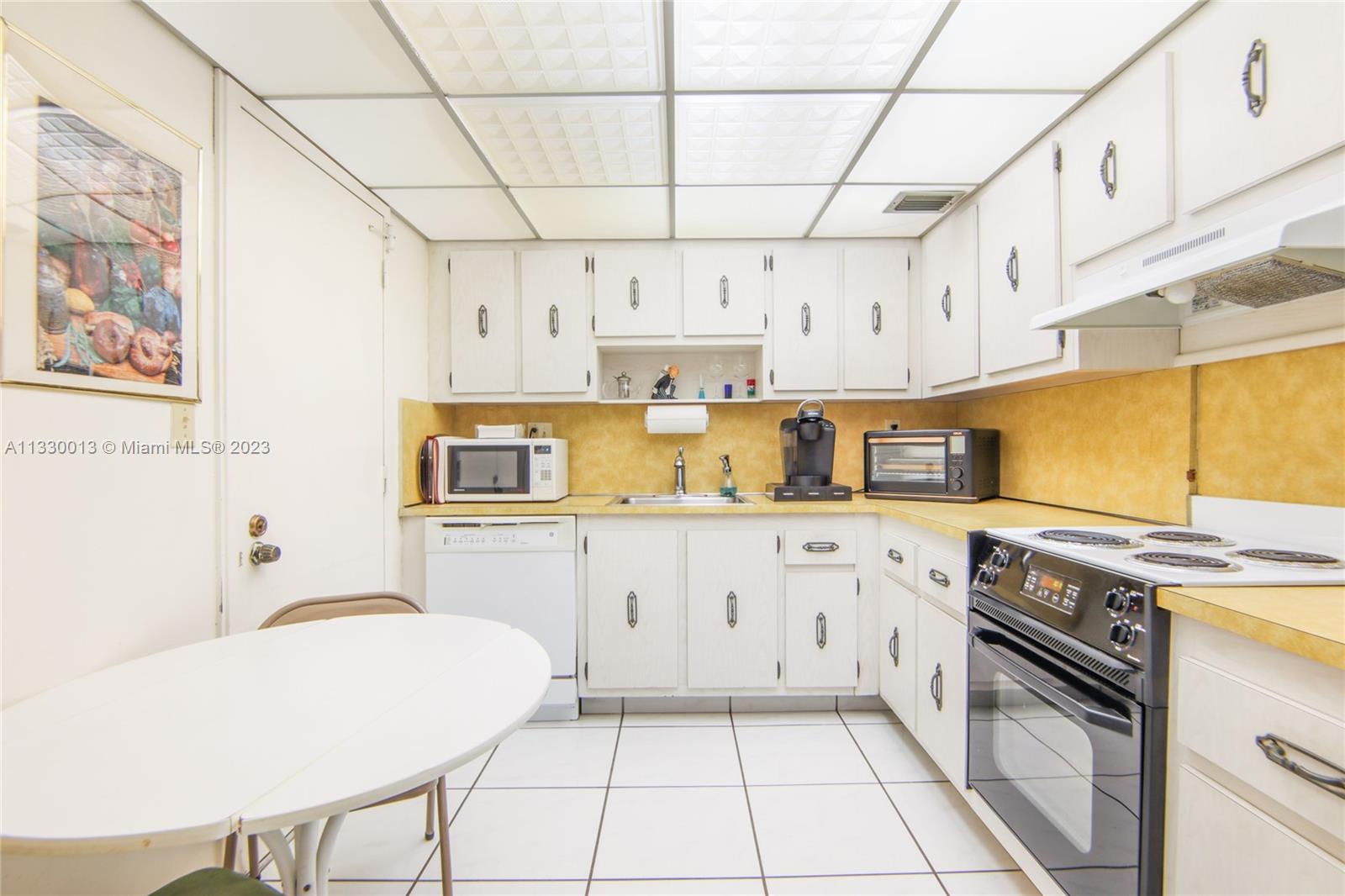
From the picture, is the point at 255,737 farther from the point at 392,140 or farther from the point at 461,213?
the point at 461,213

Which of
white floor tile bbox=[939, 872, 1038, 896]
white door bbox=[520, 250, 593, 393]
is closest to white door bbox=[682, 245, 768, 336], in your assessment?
white door bbox=[520, 250, 593, 393]

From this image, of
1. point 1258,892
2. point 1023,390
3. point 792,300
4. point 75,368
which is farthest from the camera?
point 792,300

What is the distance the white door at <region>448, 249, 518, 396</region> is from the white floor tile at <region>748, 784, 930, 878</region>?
7.27 feet

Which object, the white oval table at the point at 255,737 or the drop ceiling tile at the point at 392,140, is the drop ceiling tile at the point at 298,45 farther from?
the white oval table at the point at 255,737

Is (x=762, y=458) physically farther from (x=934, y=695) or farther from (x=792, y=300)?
(x=934, y=695)

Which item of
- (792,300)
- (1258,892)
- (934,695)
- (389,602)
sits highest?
(792,300)

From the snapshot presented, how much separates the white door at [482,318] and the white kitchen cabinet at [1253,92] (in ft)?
8.64

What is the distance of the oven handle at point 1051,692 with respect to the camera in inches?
43.4

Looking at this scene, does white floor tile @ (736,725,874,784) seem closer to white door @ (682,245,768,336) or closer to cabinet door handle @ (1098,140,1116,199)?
white door @ (682,245,768,336)

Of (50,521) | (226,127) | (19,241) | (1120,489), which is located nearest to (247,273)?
(226,127)

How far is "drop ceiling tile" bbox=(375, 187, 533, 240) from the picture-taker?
2.32m

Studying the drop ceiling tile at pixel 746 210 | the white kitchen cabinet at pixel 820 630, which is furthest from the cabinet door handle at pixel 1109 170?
the white kitchen cabinet at pixel 820 630

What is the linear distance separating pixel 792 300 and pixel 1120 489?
5.35 feet

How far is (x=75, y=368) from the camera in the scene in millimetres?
1128
